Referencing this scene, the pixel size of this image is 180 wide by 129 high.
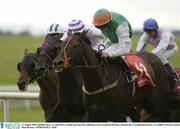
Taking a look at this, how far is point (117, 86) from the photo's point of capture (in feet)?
25.4

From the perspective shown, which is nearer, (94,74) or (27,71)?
(94,74)

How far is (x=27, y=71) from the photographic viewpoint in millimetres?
8242

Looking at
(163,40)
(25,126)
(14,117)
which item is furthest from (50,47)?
(14,117)

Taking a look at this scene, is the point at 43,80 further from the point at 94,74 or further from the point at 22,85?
the point at 94,74

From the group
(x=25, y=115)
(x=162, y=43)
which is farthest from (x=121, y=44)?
(x=25, y=115)

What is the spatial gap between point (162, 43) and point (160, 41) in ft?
0.19

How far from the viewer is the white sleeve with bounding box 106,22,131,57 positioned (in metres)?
7.80

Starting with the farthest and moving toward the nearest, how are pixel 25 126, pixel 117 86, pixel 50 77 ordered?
pixel 50 77 < pixel 117 86 < pixel 25 126

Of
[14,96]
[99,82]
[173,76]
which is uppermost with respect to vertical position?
[99,82]

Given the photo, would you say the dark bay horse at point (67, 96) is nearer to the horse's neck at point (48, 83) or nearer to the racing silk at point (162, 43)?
the horse's neck at point (48, 83)

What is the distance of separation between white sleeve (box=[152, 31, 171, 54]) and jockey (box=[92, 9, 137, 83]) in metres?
1.00

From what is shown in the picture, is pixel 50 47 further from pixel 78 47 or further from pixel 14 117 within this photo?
pixel 14 117

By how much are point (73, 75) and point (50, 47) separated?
459 millimetres

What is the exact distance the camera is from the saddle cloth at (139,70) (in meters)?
8.14
